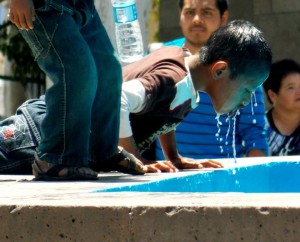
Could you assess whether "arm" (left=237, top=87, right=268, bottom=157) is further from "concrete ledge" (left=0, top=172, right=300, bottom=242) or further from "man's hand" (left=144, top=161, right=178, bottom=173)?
"concrete ledge" (left=0, top=172, right=300, bottom=242)

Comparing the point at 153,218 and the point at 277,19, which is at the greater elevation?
the point at 153,218

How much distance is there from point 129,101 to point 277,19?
4914mm

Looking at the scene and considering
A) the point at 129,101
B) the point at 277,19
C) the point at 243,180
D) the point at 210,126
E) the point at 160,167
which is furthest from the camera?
the point at 277,19

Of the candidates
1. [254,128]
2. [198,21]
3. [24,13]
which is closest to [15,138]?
[24,13]

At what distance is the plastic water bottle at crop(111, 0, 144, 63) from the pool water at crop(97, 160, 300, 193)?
227cm

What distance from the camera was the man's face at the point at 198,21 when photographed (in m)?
7.43

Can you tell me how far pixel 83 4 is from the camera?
4836 mm

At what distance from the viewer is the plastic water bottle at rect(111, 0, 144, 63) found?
782 cm

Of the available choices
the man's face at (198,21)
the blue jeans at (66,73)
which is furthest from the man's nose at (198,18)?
the blue jeans at (66,73)

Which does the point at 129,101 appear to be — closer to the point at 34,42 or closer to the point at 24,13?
the point at 34,42

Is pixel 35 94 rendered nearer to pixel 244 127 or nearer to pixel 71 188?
pixel 244 127

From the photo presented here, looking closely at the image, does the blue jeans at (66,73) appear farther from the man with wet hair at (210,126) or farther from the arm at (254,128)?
the arm at (254,128)

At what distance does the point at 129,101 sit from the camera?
5.42m

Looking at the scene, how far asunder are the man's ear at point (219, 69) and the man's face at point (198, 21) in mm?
1606
